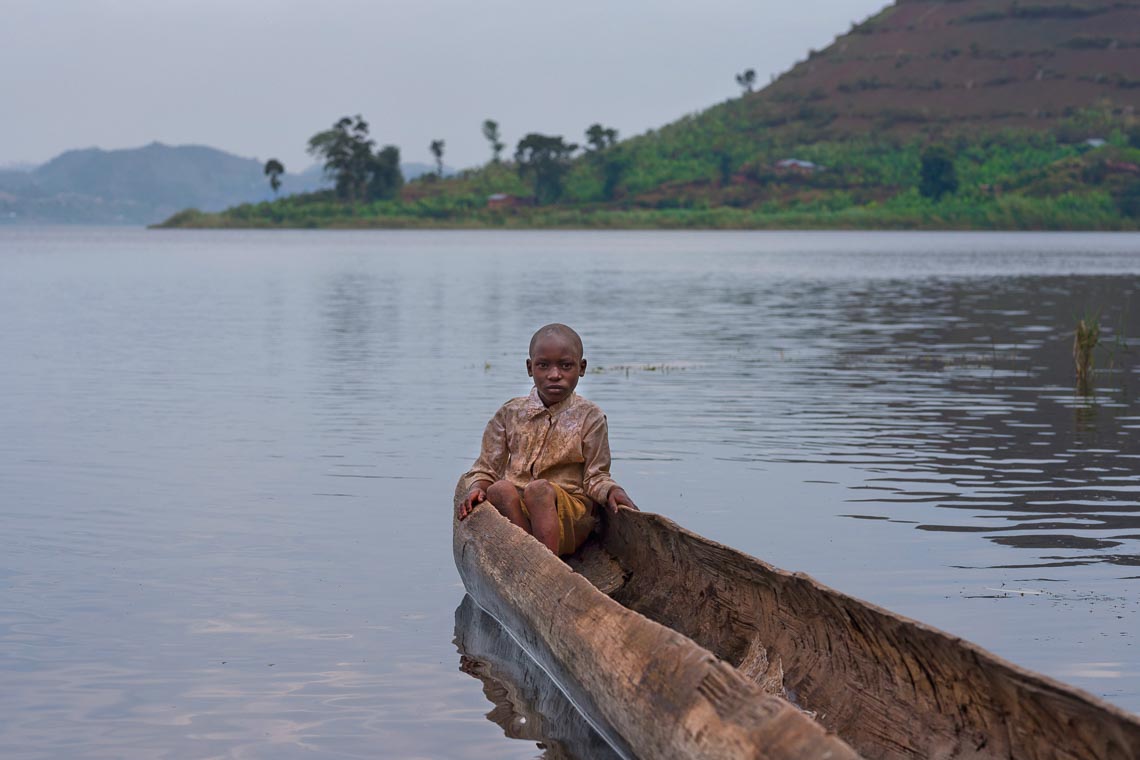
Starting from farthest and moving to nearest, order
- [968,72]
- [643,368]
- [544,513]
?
[968,72]
[643,368]
[544,513]

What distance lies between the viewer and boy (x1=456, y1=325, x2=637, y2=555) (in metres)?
7.13

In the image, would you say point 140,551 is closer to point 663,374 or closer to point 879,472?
point 879,472

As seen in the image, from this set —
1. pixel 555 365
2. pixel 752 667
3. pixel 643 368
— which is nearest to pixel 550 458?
pixel 555 365

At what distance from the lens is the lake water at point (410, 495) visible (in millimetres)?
6141

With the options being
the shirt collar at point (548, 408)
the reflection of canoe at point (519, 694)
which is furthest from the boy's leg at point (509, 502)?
the reflection of canoe at point (519, 694)

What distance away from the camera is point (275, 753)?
5441 millimetres

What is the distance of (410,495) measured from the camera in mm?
10188

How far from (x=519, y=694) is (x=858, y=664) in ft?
5.36

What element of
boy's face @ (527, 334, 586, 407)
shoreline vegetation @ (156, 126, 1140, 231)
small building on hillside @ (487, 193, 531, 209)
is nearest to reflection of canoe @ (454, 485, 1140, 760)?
boy's face @ (527, 334, 586, 407)

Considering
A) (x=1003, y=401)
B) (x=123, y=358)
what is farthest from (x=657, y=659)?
(x=123, y=358)

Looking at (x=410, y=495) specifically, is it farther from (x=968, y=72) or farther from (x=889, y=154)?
(x=968, y=72)

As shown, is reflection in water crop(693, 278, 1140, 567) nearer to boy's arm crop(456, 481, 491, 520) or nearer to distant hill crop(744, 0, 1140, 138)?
boy's arm crop(456, 481, 491, 520)

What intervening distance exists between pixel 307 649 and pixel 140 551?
7.37 feet

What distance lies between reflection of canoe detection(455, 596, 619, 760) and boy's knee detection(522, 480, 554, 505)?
62cm
